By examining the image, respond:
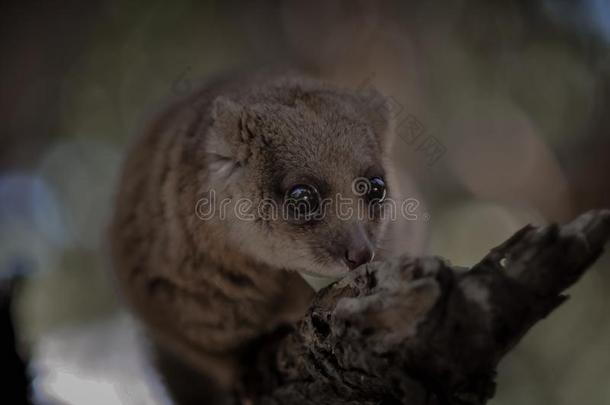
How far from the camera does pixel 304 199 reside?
8.77ft

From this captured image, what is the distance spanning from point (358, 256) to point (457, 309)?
81 cm

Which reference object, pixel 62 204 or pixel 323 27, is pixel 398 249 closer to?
pixel 323 27

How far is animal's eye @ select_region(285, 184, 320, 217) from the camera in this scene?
8.73ft

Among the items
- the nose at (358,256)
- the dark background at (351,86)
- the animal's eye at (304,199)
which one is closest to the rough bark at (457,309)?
the nose at (358,256)

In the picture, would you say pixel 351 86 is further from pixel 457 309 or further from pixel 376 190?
pixel 457 309

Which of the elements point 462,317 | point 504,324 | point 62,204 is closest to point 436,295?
point 462,317

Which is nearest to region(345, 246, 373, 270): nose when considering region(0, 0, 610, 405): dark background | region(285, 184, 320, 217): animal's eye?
region(285, 184, 320, 217): animal's eye

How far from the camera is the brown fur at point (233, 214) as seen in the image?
2.72 metres

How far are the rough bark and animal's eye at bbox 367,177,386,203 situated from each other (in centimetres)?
66

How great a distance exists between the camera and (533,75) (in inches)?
184

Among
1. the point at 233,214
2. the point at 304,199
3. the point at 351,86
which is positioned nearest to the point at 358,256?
the point at 304,199

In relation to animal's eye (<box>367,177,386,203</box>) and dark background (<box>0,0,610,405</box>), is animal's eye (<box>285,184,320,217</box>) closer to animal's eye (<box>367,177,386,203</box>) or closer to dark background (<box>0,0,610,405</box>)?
animal's eye (<box>367,177,386,203</box>)

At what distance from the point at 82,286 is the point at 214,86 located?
2695 mm

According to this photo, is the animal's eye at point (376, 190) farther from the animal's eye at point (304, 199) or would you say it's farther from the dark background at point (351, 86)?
the dark background at point (351, 86)
